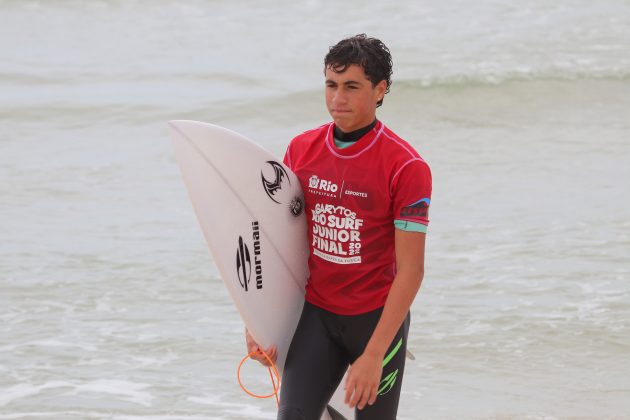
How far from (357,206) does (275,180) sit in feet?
1.33

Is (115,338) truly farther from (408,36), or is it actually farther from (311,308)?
(408,36)

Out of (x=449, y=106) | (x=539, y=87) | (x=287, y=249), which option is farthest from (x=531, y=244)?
(x=539, y=87)

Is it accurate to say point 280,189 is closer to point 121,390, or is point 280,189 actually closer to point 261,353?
point 261,353

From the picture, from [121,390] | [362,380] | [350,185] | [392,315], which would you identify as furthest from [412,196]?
[121,390]

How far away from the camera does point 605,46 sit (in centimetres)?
1650

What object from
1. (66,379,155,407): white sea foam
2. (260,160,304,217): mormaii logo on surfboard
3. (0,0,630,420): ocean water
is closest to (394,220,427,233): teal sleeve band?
(260,160,304,217): mormaii logo on surfboard

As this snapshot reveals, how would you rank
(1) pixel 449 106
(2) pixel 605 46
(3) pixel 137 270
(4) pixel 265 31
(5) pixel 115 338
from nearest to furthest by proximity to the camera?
(5) pixel 115 338
(3) pixel 137 270
(1) pixel 449 106
(2) pixel 605 46
(4) pixel 265 31

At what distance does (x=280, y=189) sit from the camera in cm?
325

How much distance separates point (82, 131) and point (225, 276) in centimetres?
937

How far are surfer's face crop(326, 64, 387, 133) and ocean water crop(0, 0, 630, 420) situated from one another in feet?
8.05

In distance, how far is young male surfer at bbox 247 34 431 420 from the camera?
286 centimetres

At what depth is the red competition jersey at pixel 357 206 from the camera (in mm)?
2885

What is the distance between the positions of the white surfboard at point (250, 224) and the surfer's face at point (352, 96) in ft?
1.19

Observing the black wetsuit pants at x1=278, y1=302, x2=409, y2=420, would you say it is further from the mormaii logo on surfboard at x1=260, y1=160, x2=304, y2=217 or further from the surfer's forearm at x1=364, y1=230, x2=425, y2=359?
the mormaii logo on surfboard at x1=260, y1=160, x2=304, y2=217
